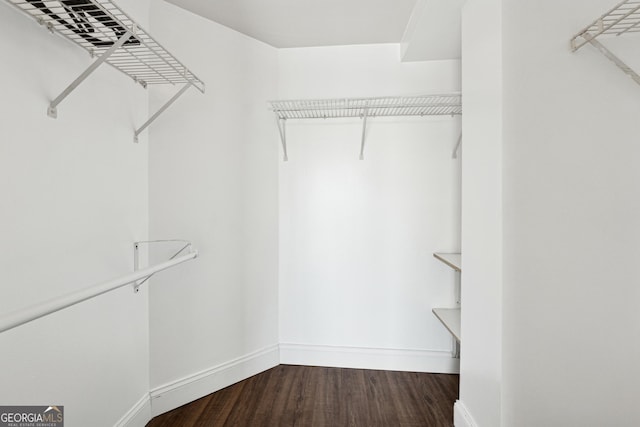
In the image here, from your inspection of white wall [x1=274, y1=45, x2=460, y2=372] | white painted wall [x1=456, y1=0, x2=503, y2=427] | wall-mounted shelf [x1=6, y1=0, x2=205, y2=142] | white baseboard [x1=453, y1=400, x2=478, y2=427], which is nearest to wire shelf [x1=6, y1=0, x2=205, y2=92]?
wall-mounted shelf [x1=6, y1=0, x2=205, y2=142]

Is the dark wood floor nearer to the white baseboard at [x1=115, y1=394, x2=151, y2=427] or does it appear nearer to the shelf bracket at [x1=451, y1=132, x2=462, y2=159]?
the white baseboard at [x1=115, y1=394, x2=151, y2=427]

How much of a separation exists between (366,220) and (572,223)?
124cm

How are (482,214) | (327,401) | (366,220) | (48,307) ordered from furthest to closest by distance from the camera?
(366,220)
(327,401)
(482,214)
(48,307)

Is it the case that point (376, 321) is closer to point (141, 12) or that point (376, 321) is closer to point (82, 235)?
point (82, 235)

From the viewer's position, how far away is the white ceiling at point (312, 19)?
1650mm

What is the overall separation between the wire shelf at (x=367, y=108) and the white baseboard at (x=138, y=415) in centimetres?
193

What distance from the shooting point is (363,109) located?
2.03 m

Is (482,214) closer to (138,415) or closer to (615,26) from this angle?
(615,26)

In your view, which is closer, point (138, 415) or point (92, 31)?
point (92, 31)

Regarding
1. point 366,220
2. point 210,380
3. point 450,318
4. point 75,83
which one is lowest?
point 210,380

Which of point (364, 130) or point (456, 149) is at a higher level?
point (364, 130)

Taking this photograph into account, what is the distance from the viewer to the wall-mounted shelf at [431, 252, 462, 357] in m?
1.71

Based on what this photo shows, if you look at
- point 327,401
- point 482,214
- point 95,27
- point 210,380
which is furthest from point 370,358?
point 95,27

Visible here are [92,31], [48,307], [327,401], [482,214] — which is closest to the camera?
[48,307]
